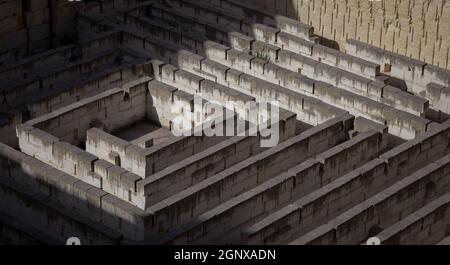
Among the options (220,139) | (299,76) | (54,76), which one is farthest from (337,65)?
(54,76)

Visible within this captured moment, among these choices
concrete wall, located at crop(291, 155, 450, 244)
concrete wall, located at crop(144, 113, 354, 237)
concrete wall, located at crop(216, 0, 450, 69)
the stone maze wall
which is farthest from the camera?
concrete wall, located at crop(216, 0, 450, 69)

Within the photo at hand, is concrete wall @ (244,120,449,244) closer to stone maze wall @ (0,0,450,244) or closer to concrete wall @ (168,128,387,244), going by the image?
stone maze wall @ (0,0,450,244)

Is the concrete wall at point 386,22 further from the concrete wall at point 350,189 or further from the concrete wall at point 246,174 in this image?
the concrete wall at point 246,174

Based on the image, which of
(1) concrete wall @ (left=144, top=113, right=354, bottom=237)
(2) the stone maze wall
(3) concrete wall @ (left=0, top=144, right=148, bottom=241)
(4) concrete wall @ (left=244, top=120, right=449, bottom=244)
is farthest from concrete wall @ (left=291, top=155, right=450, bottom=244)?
(3) concrete wall @ (left=0, top=144, right=148, bottom=241)

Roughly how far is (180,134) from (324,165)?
5.07 meters

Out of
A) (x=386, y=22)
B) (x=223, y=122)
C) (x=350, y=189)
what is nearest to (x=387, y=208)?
(x=350, y=189)

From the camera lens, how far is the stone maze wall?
28562mm

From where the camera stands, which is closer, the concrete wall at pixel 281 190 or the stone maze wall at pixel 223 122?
the concrete wall at pixel 281 190

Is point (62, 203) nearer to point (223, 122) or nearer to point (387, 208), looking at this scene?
point (223, 122)

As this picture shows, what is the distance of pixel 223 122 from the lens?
106 feet

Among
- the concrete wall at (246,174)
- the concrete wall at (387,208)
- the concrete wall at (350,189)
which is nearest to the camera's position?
→ the concrete wall at (387,208)

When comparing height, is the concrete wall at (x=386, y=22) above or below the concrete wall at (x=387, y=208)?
above

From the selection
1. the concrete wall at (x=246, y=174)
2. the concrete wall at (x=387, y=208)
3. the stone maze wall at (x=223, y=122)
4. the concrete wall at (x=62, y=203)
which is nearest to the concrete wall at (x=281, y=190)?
the stone maze wall at (x=223, y=122)

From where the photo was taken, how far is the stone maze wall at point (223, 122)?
2856 centimetres
